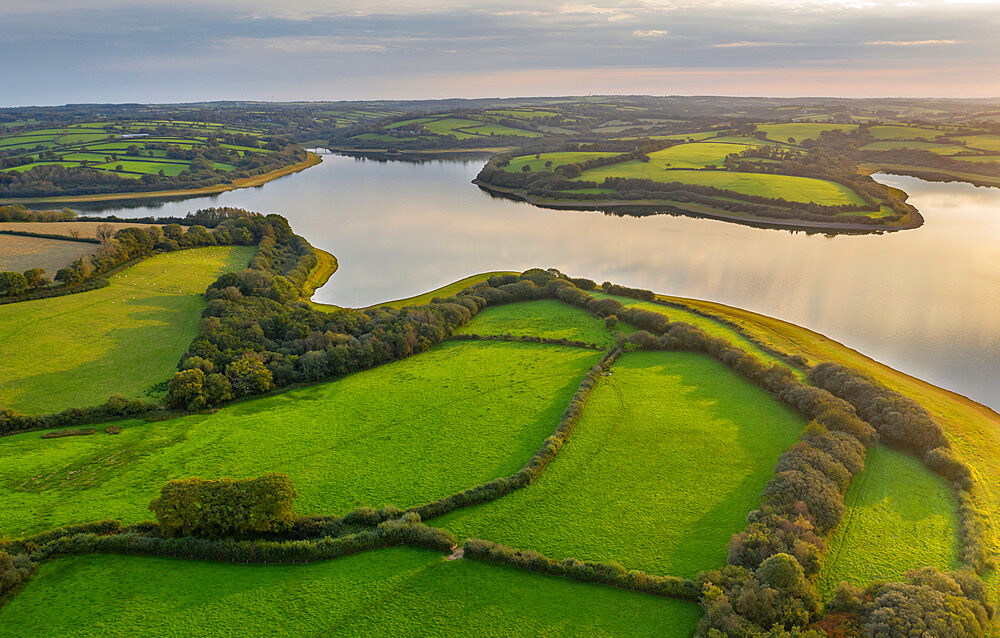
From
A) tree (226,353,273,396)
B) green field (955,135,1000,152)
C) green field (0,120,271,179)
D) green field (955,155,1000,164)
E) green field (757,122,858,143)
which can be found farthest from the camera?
green field (757,122,858,143)

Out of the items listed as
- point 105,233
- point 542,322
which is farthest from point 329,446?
point 105,233

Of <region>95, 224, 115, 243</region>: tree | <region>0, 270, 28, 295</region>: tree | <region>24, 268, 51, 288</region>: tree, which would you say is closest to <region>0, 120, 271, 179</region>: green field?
<region>95, 224, 115, 243</region>: tree

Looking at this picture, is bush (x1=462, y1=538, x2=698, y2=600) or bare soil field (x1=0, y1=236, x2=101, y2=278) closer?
bush (x1=462, y1=538, x2=698, y2=600)

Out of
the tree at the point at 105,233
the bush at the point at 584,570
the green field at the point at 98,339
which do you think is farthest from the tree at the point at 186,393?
the tree at the point at 105,233

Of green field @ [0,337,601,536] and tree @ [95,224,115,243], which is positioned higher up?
tree @ [95,224,115,243]

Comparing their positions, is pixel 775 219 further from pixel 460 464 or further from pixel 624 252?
pixel 460 464

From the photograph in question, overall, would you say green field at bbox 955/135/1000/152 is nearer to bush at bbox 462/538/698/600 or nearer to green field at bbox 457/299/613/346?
green field at bbox 457/299/613/346

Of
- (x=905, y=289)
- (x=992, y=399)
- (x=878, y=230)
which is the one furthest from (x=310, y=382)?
(x=878, y=230)
